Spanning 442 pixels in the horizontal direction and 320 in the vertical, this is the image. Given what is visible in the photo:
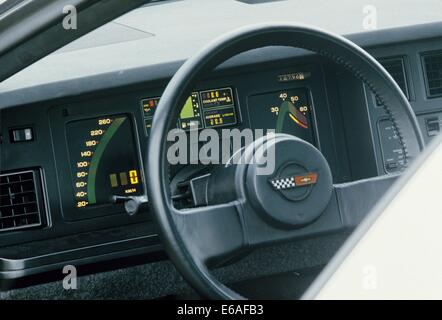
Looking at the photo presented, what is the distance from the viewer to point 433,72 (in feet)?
8.90

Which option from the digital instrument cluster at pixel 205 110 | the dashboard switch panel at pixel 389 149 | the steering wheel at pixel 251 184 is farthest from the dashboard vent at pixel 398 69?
the steering wheel at pixel 251 184

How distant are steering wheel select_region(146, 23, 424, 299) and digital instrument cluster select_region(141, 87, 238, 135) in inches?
21.0

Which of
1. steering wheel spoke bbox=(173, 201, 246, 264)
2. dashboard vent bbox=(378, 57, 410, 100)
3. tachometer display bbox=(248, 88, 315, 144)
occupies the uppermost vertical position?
dashboard vent bbox=(378, 57, 410, 100)

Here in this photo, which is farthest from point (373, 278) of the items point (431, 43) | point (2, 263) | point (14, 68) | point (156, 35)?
point (431, 43)

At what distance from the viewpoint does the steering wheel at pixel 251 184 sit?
5.22ft

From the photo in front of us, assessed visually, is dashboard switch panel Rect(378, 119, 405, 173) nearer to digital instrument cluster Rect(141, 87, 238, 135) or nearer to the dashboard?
the dashboard

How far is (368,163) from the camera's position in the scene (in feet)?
8.55

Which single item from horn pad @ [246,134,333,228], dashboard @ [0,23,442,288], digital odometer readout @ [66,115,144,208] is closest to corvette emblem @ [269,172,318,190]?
horn pad @ [246,134,333,228]

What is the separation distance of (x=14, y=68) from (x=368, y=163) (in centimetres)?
132

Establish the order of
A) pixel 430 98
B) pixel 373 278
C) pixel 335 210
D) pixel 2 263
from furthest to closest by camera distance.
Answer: pixel 430 98 → pixel 2 263 → pixel 335 210 → pixel 373 278

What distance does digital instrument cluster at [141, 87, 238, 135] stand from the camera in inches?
95.3

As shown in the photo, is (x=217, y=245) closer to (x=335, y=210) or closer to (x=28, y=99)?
(x=335, y=210)

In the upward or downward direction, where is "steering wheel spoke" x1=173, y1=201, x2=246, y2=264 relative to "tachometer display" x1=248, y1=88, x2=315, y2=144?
downward

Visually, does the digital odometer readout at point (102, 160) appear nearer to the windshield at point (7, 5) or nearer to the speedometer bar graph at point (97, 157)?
the speedometer bar graph at point (97, 157)
